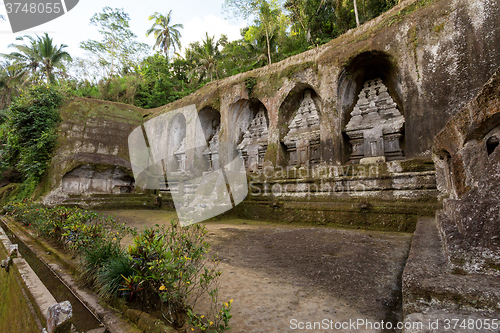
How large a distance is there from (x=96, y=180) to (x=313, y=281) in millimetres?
13916

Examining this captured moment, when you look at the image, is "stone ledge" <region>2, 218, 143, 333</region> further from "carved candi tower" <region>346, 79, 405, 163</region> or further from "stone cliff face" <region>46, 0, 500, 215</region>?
"carved candi tower" <region>346, 79, 405, 163</region>

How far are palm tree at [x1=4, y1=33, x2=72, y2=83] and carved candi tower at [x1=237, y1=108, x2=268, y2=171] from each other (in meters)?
20.6

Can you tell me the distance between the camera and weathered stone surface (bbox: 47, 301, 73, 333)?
1521 mm

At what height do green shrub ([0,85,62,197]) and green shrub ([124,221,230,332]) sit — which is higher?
green shrub ([0,85,62,197])

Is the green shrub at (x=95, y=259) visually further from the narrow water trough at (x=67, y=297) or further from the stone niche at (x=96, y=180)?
the stone niche at (x=96, y=180)

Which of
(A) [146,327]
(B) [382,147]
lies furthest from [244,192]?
(A) [146,327]

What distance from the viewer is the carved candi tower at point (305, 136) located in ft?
32.2

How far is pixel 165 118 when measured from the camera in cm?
1527

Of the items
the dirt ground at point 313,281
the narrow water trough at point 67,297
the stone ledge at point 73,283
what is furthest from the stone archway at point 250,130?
the narrow water trough at point 67,297

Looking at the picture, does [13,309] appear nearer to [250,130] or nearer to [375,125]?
[375,125]

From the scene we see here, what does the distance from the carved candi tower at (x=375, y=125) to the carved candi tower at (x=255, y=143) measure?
14.1ft

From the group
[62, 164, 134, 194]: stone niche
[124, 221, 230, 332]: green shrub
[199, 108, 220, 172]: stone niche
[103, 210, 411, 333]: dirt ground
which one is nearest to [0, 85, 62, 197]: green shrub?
[62, 164, 134, 194]: stone niche

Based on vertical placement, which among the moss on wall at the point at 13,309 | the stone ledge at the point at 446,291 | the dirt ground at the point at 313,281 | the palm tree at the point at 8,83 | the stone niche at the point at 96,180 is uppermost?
the palm tree at the point at 8,83

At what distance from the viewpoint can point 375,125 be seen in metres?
8.24
